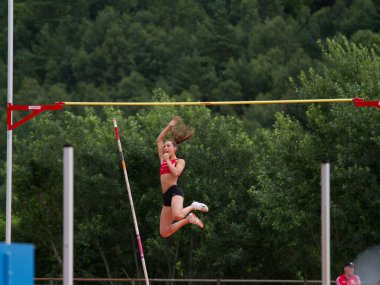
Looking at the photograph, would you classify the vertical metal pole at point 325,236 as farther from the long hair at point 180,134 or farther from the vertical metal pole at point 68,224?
the long hair at point 180,134

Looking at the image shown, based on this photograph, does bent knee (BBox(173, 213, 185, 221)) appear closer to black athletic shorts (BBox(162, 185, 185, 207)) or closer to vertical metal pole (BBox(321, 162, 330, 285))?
black athletic shorts (BBox(162, 185, 185, 207))

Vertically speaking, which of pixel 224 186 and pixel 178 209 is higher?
pixel 224 186

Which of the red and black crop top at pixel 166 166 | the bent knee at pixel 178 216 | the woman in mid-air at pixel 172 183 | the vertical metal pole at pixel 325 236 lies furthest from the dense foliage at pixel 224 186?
the vertical metal pole at pixel 325 236

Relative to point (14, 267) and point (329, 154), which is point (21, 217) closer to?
point (329, 154)

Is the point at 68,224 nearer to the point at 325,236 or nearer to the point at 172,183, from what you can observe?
the point at 325,236

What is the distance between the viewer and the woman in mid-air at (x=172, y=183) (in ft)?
49.9

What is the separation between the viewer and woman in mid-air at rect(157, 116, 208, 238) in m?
15.2

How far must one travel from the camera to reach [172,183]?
15.6 m

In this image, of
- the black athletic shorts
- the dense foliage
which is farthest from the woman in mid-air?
the dense foliage

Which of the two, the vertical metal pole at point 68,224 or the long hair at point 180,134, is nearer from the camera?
the vertical metal pole at point 68,224

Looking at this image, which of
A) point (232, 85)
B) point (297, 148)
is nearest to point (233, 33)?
point (232, 85)

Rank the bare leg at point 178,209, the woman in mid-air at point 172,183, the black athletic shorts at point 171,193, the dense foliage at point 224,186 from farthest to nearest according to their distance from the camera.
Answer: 1. the dense foliage at point 224,186
2. the black athletic shorts at point 171,193
3. the bare leg at point 178,209
4. the woman in mid-air at point 172,183

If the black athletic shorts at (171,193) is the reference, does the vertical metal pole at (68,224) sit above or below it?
below

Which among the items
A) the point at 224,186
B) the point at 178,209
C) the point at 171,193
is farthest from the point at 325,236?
the point at 224,186
